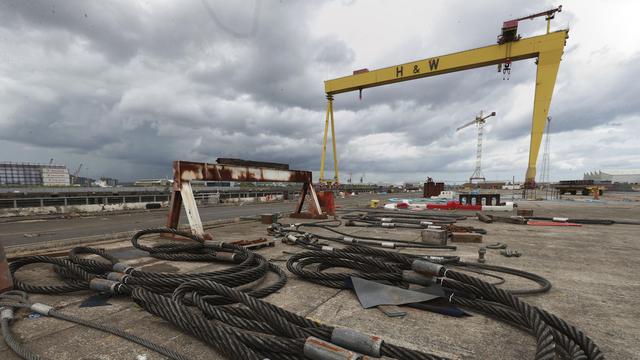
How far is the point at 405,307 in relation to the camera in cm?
245

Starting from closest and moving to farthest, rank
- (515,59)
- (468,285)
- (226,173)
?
(468,285), (226,173), (515,59)

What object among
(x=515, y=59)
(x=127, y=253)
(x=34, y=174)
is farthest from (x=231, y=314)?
(x=34, y=174)

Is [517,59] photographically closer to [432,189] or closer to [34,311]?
[432,189]

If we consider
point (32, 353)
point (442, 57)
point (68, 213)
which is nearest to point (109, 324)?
point (32, 353)

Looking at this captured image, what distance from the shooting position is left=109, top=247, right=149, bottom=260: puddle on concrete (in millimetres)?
4219

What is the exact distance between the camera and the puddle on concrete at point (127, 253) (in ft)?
13.8

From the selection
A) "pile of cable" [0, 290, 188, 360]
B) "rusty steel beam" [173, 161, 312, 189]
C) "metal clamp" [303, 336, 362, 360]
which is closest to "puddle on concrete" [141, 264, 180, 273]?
"pile of cable" [0, 290, 188, 360]

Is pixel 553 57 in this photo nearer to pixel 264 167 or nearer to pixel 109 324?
pixel 264 167

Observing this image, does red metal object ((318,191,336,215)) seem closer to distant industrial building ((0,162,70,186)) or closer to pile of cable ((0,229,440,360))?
pile of cable ((0,229,440,360))

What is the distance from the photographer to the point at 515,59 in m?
18.2

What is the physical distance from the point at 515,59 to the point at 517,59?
26 cm

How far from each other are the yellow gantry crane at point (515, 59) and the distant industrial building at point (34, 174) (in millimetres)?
128360

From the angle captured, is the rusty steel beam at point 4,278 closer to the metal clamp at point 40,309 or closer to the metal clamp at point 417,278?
the metal clamp at point 40,309

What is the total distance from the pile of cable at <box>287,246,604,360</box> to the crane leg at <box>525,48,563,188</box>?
2090 cm
